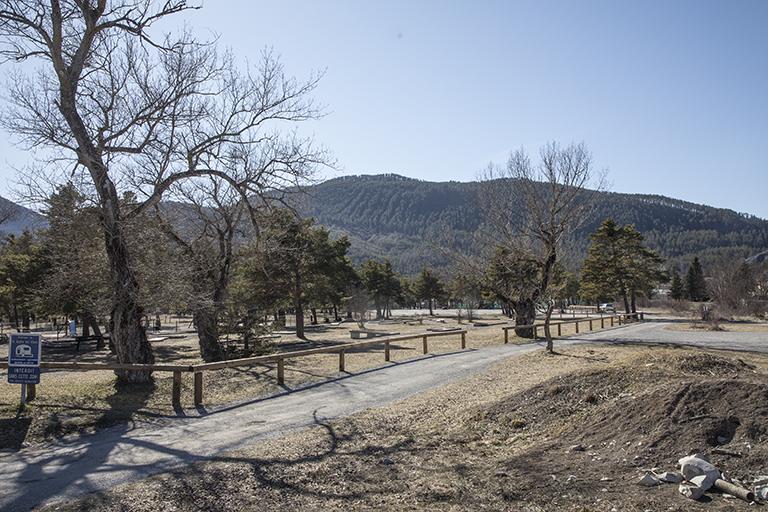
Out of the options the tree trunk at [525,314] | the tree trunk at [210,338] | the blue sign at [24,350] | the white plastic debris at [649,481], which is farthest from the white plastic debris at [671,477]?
the tree trunk at [525,314]

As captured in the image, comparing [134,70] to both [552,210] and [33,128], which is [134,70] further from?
[552,210]

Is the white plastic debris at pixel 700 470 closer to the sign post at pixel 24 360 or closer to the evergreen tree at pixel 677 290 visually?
the sign post at pixel 24 360

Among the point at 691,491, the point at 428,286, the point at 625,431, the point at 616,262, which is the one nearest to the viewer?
the point at 691,491

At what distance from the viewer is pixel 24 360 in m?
10.7

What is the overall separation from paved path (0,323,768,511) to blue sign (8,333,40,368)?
2548mm

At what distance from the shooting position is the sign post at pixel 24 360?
34.9 feet

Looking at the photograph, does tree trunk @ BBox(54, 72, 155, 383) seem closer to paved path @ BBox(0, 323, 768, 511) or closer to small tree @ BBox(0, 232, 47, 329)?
paved path @ BBox(0, 323, 768, 511)

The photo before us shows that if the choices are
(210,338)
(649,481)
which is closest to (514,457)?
(649,481)

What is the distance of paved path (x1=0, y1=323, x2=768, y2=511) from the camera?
6.63m

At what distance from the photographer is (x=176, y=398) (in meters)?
11.5

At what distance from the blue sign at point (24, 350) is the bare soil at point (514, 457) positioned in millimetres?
5461

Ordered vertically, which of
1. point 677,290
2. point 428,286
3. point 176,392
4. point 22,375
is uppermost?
point 428,286

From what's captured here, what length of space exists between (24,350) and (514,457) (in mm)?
9208

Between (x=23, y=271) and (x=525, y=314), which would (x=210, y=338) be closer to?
(x=525, y=314)
